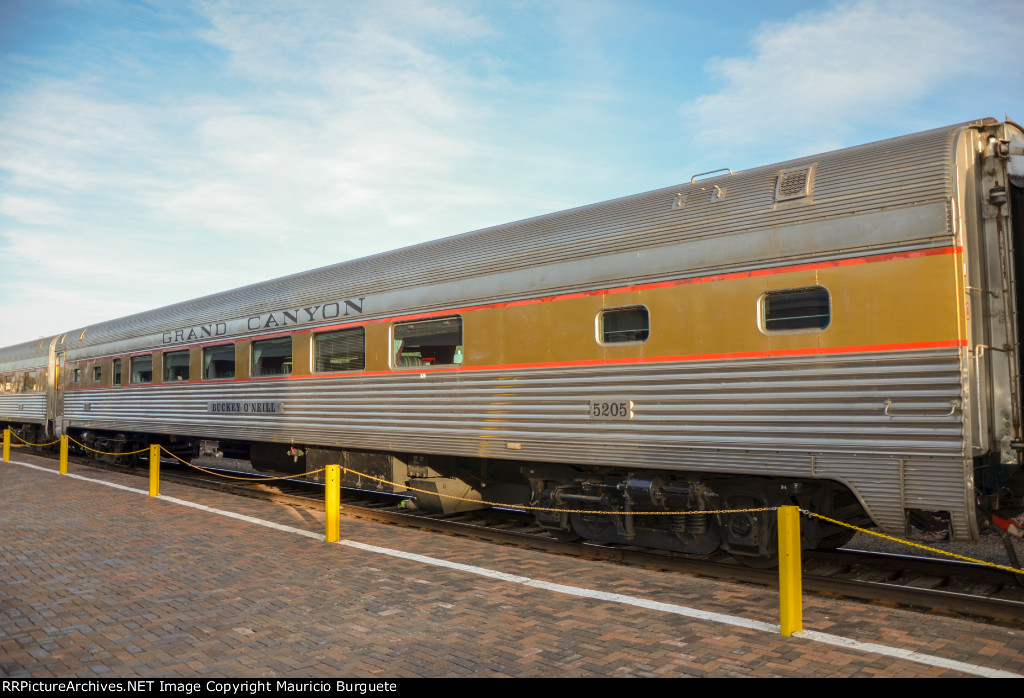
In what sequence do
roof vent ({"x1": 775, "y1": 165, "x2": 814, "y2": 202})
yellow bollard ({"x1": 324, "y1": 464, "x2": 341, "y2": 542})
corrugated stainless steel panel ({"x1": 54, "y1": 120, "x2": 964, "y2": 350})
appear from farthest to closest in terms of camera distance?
yellow bollard ({"x1": 324, "y1": 464, "x2": 341, "y2": 542})
roof vent ({"x1": 775, "y1": 165, "x2": 814, "y2": 202})
corrugated stainless steel panel ({"x1": 54, "y1": 120, "x2": 964, "y2": 350})

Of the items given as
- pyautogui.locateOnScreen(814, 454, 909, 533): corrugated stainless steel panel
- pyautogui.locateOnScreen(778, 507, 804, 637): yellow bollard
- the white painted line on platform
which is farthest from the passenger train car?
the white painted line on platform

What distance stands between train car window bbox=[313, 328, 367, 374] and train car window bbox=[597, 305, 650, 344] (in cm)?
408

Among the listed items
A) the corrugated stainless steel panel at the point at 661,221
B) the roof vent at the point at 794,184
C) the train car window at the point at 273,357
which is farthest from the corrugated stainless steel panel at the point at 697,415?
the roof vent at the point at 794,184

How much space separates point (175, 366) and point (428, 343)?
8071mm

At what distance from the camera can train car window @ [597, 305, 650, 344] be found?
7.41m

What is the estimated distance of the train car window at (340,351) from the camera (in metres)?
10.7

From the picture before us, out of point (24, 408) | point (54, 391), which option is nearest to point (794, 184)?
point (54, 391)

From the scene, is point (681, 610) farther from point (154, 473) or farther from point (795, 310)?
point (154, 473)

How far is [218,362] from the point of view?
1394cm

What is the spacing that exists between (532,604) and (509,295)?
374 cm

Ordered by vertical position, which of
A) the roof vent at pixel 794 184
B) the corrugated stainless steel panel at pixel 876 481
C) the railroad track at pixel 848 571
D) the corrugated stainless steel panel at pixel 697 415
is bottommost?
the railroad track at pixel 848 571

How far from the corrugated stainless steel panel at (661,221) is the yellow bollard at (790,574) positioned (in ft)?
7.36

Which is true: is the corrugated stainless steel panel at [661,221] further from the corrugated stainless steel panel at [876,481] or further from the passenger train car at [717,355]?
the corrugated stainless steel panel at [876,481]

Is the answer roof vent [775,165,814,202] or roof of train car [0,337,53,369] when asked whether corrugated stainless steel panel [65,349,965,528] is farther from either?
roof of train car [0,337,53,369]
